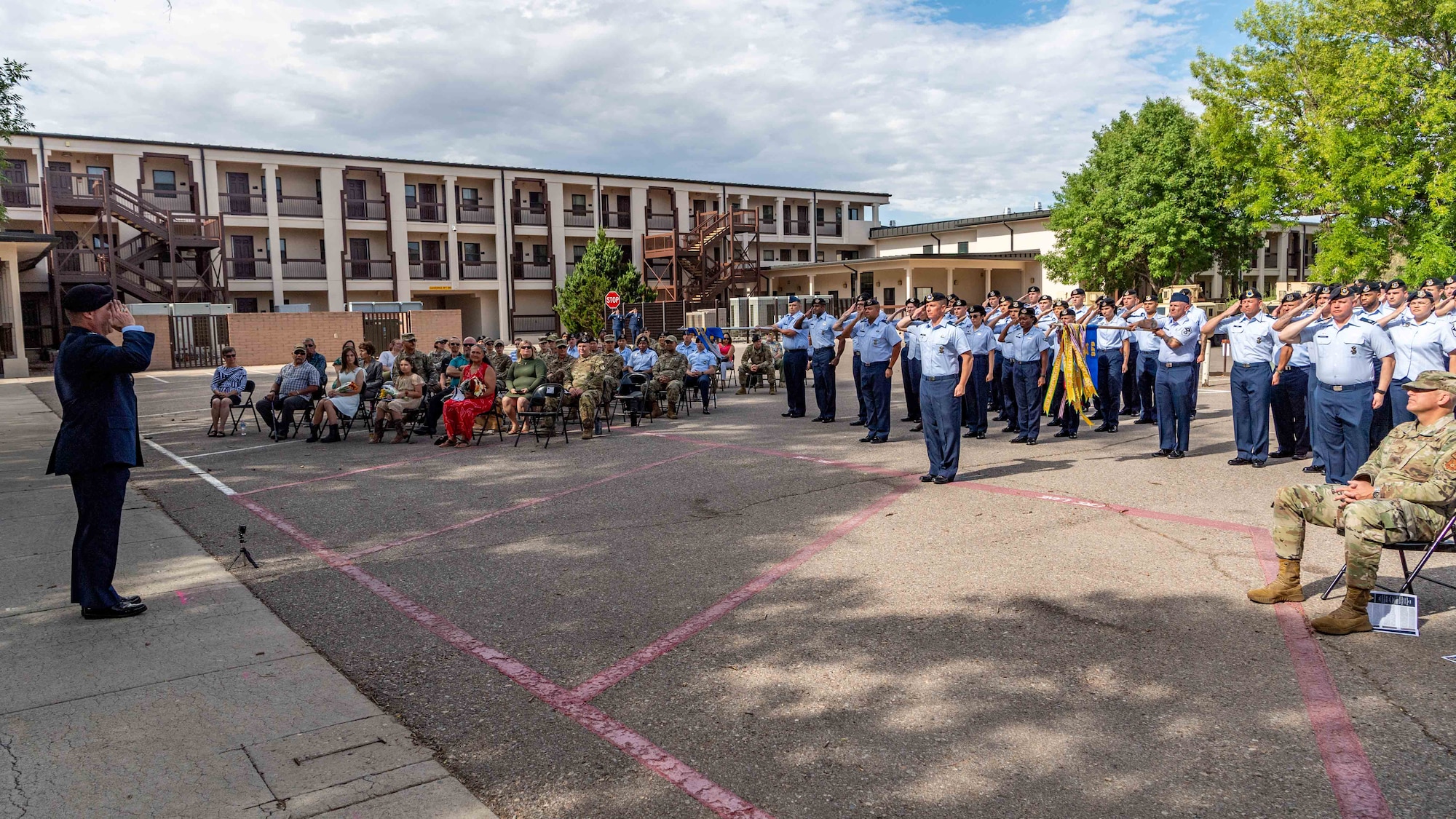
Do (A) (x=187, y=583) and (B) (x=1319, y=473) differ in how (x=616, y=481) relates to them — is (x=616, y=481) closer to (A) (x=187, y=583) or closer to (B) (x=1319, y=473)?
(A) (x=187, y=583)

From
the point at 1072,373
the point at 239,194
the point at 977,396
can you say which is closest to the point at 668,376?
the point at 977,396

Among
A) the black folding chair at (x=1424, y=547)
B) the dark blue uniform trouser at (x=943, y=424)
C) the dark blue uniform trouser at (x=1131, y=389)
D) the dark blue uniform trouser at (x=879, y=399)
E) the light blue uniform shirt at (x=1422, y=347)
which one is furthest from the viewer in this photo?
the dark blue uniform trouser at (x=1131, y=389)

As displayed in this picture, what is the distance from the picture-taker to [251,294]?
44.7 m

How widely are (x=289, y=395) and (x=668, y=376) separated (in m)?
5.80

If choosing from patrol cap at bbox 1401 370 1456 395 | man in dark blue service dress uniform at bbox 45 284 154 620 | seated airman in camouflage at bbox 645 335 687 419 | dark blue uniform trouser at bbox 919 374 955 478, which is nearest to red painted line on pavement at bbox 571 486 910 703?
dark blue uniform trouser at bbox 919 374 955 478

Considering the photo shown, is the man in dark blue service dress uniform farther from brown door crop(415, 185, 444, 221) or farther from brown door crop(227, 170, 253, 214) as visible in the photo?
brown door crop(415, 185, 444, 221)

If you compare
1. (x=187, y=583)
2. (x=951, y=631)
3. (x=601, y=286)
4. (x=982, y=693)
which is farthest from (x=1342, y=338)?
(x=601, y=286)

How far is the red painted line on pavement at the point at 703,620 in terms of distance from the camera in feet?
14.9

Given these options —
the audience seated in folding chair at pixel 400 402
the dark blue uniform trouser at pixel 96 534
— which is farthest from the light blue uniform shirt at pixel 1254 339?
the audience seated in folding chair at pixel 400 402

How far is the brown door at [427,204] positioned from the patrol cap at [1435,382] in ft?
160

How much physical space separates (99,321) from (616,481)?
515 cm

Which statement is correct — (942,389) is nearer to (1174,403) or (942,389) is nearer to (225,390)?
(1174,403)

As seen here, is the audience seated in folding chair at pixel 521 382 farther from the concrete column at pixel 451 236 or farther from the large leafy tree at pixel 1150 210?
the concrete column at pixel 451 236

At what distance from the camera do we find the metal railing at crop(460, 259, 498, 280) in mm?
50500
